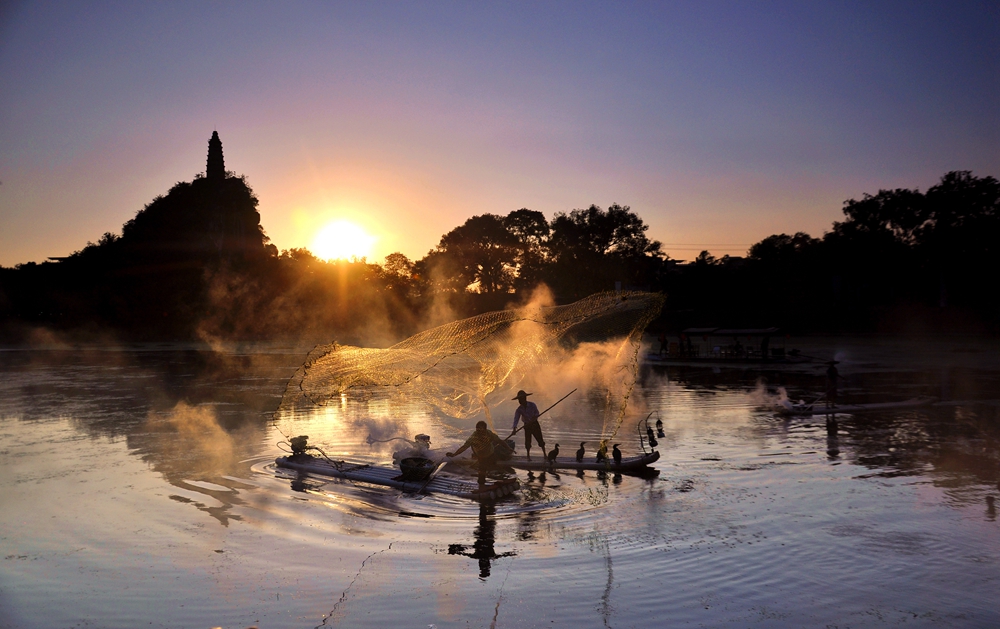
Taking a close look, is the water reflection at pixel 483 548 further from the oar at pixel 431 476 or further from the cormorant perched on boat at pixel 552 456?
the cormorant perched on boat at pixel 552 456

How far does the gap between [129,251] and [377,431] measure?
6251 centimetres

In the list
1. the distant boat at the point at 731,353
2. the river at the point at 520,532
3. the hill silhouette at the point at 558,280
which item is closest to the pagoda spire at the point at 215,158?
the hill silhouette at the point at 558,280

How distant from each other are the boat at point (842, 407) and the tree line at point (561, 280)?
4249cm

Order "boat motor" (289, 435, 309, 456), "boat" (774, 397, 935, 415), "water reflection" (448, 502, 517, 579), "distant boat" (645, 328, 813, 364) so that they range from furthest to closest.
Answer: "distant boat" (645, 328, 813, 364) < "boat" (774, 397, 935, 415) < "boat motor" (289, 435, 309, 456) < "water reflection" (448, 502, 517, 579)

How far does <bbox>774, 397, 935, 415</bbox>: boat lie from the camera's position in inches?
786

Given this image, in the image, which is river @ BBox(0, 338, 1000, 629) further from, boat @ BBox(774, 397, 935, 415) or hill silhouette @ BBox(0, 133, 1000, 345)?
hill silhouette @ BBox(0, 133, 1000, 345)

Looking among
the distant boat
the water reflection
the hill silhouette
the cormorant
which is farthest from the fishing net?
the hill silhouette

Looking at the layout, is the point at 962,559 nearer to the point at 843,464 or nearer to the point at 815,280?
the point at 843,464

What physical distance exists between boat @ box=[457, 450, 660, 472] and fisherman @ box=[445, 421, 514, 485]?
17 centimetres

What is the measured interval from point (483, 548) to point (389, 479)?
363cm

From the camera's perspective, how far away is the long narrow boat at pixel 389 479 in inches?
451

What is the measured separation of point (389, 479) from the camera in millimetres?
12281

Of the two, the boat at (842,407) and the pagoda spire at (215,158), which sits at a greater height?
the pagoda spire at (215,158)

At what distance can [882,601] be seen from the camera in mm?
7348
